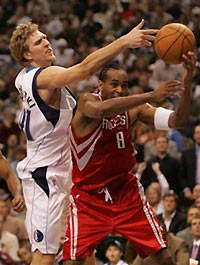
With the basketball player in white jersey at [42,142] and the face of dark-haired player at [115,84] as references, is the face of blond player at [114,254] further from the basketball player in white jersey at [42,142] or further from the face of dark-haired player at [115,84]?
the face of dark-haired player at [115,84]

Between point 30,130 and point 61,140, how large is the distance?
254mm

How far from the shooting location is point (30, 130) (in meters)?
7.32

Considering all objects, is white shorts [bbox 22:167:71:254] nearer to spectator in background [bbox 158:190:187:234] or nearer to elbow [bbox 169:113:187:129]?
elbow [bbox 169:113:187:129]

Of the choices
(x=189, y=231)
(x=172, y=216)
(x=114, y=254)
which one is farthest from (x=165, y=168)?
(x=114, y=254)

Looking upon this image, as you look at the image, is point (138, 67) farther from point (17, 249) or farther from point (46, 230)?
point (46, 230)

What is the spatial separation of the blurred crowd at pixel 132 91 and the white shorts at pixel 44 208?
1789 mm

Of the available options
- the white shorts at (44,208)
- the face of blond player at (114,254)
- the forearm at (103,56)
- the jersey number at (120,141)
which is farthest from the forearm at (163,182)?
the forearm at (103,56)

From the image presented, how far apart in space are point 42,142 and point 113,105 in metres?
0.68

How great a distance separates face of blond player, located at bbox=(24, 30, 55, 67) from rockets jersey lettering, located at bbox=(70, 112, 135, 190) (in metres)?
0.62

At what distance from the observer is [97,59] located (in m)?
6.79

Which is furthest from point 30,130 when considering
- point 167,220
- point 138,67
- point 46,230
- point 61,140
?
point 138,67

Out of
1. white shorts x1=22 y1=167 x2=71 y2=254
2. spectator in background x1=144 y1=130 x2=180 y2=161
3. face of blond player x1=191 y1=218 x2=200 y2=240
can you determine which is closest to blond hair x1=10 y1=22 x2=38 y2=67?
white shorts x1=22 y1=167 x2=71 y2=254

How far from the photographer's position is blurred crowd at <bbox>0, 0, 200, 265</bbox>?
433 inches

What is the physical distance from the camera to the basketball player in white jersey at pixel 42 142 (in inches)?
283
